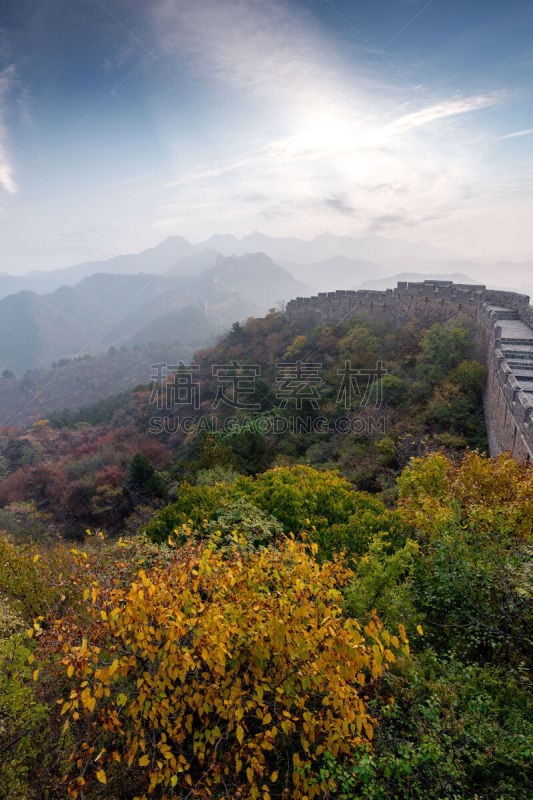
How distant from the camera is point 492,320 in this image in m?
16.3

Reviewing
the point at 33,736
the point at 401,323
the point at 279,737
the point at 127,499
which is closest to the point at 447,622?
the point at 279,737

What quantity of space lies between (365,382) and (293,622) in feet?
66.0

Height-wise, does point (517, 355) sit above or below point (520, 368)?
above

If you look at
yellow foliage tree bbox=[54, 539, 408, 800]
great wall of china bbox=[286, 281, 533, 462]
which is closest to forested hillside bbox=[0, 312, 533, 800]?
yellow foliage tree bbox=[54, 539, 408, 800]

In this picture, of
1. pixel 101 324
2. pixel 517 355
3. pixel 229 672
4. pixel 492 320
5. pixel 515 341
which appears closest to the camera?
pixel 229 672

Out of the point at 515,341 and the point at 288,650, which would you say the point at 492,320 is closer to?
the point at 515,341

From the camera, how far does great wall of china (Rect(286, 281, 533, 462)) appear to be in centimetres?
995

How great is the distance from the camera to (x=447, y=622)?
18.0ft

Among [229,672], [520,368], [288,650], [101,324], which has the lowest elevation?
[229,672]

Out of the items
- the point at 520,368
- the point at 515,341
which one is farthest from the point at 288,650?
the point at 515,341

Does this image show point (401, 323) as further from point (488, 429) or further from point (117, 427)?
point (117, 427)

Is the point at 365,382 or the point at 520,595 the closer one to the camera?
the point at 520,595

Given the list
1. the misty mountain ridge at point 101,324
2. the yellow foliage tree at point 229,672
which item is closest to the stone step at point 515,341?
the yellow foliage tree at point 229,672

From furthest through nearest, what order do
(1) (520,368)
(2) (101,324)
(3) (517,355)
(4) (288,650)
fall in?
(2) (101,324)
(3) (517,355)
(1) (520,368)
(4) (288,650)
